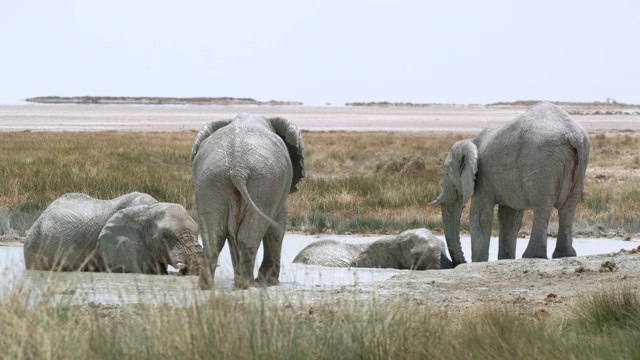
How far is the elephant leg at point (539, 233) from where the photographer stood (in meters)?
12.6

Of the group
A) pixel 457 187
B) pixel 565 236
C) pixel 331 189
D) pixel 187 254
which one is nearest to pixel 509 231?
pixel 457 187

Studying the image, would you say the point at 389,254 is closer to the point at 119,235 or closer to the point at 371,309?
the point at 119,235

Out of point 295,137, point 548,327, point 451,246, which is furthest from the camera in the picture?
point 451,246

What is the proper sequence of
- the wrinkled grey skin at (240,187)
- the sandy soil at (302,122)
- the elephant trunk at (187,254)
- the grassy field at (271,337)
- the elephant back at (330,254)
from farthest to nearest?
the sandy soil at (302,122)
the elephant back at (330,254)
the elephant trunk at (187,254)
the wrinkled grey skin at (240,187)
the grassy field at (271,337)

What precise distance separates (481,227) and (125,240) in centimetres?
450

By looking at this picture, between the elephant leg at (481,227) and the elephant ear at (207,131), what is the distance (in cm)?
402

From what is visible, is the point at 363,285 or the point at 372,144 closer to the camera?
the point at 363,285

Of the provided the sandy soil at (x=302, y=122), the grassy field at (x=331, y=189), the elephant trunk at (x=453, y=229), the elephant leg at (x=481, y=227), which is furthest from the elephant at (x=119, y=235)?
the sandy soil at (x=302, y=122)

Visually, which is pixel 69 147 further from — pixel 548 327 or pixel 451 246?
pixel 548 327

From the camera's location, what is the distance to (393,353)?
611 centimetres

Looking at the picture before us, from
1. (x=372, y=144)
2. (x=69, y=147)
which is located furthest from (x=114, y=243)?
(x=372, y=144)

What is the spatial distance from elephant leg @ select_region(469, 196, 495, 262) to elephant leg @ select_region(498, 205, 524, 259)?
25 cm

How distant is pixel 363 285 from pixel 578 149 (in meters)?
3.65

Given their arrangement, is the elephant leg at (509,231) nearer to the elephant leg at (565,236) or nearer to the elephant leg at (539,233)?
the elephant leg at (539,233)
